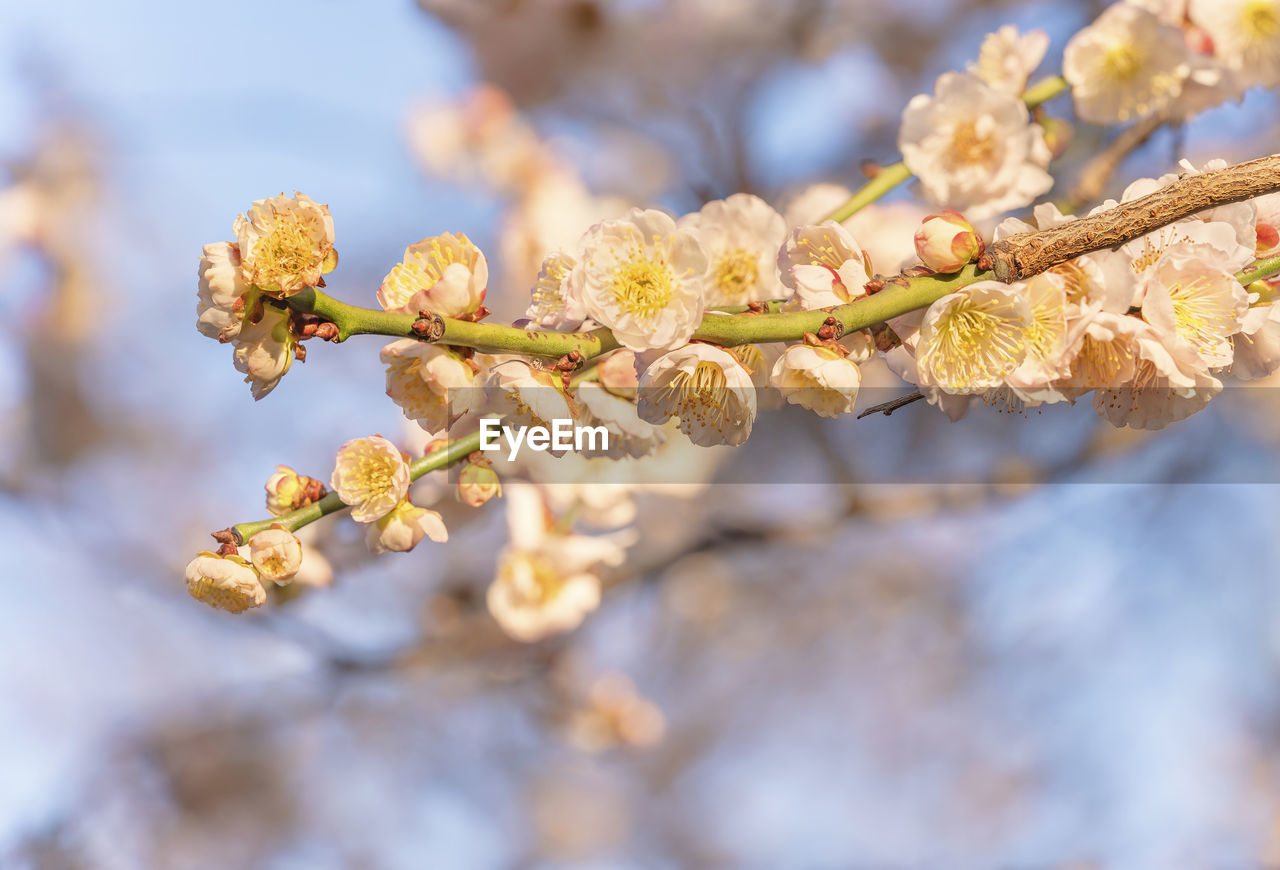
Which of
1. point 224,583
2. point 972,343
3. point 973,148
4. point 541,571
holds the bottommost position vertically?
point 224,583

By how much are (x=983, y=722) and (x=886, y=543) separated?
2.43 ft

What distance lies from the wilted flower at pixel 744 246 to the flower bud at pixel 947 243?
21 centimetres

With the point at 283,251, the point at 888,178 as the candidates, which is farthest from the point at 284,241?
the point at 888,178

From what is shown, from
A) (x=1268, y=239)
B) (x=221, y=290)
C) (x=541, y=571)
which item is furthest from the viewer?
(x=541, y=571)

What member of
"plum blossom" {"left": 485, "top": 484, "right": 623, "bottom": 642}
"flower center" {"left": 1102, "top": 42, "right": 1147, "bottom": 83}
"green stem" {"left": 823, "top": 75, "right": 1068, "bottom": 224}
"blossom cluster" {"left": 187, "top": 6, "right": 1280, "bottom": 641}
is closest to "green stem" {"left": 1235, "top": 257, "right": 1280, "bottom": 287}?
"blossom cluster" {"left": 187, "top": 6, "right": 1280, "bottom": 641}

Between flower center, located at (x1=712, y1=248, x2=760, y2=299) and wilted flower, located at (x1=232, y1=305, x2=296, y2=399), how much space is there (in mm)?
327

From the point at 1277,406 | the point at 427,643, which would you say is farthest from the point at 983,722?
the point at 427,643

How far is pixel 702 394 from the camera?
1.25 ft

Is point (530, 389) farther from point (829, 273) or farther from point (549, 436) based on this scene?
point (829, 273)

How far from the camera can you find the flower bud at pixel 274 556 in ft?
1.24

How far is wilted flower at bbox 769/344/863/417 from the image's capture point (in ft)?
1.10

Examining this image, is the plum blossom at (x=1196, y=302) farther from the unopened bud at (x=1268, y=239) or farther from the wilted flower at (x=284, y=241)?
the wilted flower at (x=284, y=241)

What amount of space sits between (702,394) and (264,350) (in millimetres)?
200

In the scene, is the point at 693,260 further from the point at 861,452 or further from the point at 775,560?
the point at 775,560
